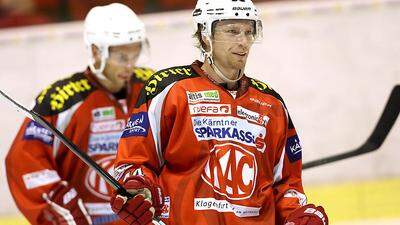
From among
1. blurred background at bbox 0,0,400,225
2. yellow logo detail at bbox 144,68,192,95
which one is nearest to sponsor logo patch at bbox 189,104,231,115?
yellow logo detail at bbox 144,68,192,95

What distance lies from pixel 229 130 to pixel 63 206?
1.08 m

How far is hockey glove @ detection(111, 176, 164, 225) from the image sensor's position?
9.11ft

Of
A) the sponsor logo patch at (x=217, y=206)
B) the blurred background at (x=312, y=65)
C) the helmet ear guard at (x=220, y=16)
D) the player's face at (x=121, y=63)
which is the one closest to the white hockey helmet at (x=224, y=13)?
the helmet ear guard at (x=220, y=16)

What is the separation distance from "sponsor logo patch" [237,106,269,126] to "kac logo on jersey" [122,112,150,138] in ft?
0.88

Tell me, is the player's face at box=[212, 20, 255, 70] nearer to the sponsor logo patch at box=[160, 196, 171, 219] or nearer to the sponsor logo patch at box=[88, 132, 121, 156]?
the sponsor logo patch at box=[160, 196, 171, 219]

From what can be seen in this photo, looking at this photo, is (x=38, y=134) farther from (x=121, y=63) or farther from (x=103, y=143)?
(x=121, y=63)

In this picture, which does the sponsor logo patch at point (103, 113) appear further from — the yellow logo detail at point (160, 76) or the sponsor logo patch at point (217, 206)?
the sponsor logo patch at point (217, 206)

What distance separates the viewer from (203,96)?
9.71 ft

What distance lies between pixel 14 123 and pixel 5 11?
733mm

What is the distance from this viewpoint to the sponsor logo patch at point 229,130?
2932mm

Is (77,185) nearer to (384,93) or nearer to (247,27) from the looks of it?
→ (247,27)

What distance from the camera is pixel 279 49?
5.77 m

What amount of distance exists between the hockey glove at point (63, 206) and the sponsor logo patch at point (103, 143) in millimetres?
183

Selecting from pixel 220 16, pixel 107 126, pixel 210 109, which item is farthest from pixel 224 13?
pixel 107 126
